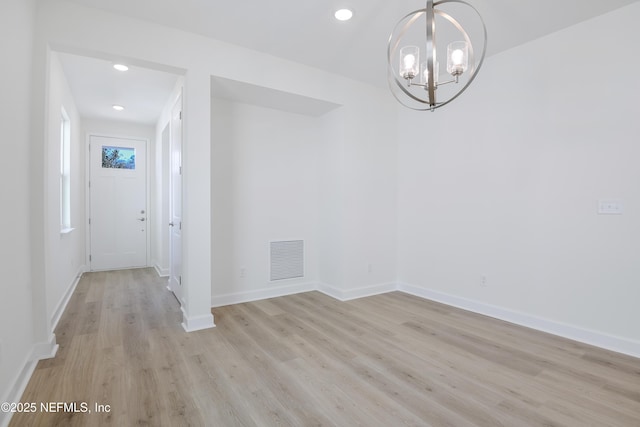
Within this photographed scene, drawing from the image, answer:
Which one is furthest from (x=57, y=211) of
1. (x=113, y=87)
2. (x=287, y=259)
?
(x=287, y=259)

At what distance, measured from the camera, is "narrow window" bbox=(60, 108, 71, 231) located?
4.06m

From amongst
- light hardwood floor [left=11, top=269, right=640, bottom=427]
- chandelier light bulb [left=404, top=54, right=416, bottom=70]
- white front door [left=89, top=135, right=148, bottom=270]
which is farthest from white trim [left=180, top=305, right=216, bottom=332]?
white front door [left=89, top=135, right=148, bottom=270]

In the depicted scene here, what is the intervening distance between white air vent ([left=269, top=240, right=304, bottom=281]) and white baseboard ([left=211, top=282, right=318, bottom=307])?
0.48ft

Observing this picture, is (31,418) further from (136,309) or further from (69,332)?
(136,309)

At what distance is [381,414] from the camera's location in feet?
5.91

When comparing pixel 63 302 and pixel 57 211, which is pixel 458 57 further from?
pixel 63 302

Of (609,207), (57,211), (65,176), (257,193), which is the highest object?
(65,176)

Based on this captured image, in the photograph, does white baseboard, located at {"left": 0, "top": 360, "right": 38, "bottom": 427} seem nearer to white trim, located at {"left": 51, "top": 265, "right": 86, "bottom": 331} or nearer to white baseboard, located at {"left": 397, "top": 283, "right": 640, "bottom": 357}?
white trim, located at {"left": 51, "top": 265, "right": 86, "bottom": 331}

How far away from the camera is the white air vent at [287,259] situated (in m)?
4.19

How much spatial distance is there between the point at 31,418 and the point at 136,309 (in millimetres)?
1956

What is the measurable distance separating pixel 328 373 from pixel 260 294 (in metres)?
1.98

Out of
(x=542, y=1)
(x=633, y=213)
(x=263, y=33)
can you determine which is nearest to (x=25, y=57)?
(x=263, y=33)

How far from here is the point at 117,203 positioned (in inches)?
230

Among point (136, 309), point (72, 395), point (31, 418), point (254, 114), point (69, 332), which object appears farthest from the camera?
point (254, 114)
